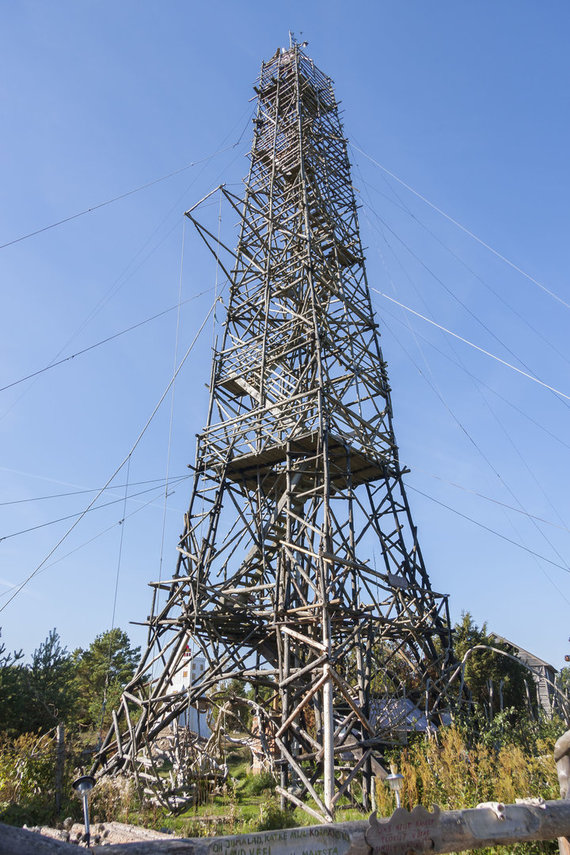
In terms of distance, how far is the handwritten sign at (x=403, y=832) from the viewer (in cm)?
462

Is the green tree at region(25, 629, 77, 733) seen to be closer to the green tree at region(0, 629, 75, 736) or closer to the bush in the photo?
the green tree at region(0, 629, 75, 736)

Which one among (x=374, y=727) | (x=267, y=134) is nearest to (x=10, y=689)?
(x=374, y=727)

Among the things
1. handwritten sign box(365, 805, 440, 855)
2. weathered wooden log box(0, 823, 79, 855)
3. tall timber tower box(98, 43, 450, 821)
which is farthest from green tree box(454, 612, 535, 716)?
weathered wooden log box(0, 823, 79, 855)

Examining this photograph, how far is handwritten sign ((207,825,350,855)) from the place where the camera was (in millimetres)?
4113

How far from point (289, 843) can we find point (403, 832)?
1082 mm

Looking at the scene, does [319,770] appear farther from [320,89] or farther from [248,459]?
[320,89]

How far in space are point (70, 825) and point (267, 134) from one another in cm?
2439

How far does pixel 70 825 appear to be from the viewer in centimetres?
984

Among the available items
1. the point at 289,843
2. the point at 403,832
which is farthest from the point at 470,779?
the point at 289,843

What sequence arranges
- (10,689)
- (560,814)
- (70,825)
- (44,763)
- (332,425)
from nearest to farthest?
(560,814)
(70,825)
(44,763)
(332,425)
(10,689)

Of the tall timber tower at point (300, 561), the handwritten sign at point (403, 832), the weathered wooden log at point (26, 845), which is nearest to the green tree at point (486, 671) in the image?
the tall timber tower at point (300, 561)

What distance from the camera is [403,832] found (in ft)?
15.6

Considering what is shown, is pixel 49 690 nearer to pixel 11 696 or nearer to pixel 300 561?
pixel 11 696

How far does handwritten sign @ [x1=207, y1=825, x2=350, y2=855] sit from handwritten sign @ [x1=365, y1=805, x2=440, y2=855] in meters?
0.25
